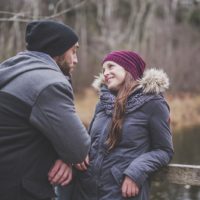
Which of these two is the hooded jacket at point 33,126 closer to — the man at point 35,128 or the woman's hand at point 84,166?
the man at point 35,128

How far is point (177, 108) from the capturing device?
955 inches

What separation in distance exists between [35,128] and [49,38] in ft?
1.61

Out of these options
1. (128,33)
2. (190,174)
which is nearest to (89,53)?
(128,33)

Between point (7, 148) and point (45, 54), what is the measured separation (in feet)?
1.75

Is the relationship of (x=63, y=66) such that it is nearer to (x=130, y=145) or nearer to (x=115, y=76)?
(x=115, y=76)

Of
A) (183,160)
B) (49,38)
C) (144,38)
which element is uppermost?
(49,38)

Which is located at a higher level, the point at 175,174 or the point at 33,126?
the point at 33,126

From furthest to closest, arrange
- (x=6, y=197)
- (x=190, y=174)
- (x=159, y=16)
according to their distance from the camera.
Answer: (x=159, y=16) < (x=190, y=174) < (x=6, y=197)

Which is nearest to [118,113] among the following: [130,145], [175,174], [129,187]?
[130,145]

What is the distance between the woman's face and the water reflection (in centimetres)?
506

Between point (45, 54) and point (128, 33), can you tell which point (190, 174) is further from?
point (128, 33)

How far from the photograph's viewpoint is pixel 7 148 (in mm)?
2979

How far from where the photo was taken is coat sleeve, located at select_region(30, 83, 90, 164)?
9.59 feet

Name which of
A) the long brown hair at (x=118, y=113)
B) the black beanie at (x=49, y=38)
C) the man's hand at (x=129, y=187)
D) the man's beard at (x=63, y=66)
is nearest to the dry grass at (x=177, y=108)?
the long brown hair at (x=118, y=113)
